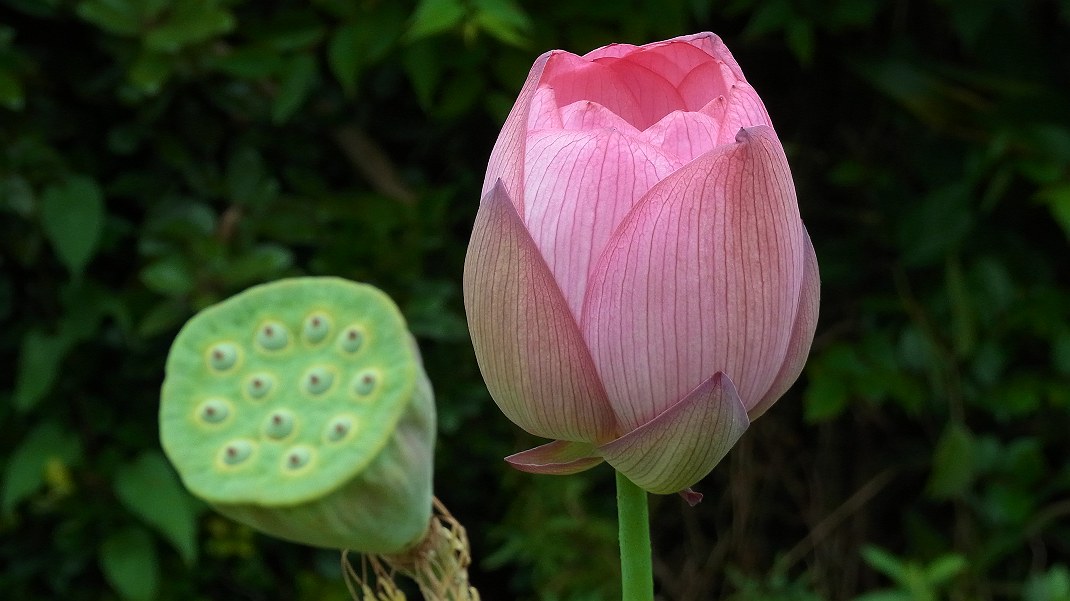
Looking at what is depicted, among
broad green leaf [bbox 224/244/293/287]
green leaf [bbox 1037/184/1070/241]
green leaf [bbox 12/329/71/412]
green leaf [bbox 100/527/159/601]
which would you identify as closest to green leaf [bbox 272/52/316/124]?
broad green leaf [bbox 224/244/293/287]

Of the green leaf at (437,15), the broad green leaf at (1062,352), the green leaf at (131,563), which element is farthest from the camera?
the broad green leaf at (1062,352)

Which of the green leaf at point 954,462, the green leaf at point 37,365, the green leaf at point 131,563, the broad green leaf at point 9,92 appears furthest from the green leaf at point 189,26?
the green leaf at point 954,462

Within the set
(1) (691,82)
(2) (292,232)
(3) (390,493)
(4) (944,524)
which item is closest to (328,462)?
(3) (390,493)

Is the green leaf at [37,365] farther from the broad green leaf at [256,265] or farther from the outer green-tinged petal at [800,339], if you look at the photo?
the outer green-tinged petal at [800,339]

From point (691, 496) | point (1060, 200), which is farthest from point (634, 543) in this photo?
point (1060, 200)

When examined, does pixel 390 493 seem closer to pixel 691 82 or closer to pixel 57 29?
pixel 691 82
